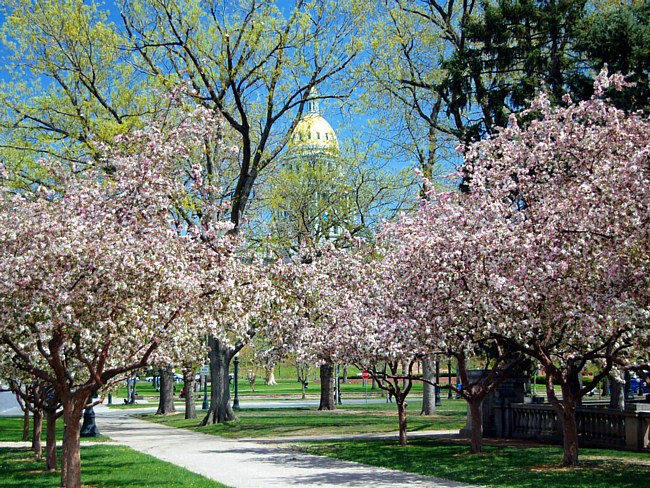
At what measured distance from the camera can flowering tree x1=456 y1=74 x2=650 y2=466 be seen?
12219mm

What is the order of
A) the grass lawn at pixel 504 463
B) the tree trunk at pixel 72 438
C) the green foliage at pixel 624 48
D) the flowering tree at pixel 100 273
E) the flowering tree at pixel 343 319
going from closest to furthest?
1. the flowering tree at pixel 100 273
2. the tree trunk at pixel 72 438
3. the grass lawn at pixel 504 463
4. the flowering tree at pixel 343 319
5. the green foliage at pixel 624 48

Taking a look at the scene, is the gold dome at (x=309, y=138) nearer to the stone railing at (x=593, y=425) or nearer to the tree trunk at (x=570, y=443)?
the stone railing at (x=593, y=425)

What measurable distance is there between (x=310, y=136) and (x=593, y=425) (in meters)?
19.9

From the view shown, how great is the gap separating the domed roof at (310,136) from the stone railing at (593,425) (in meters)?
13.7

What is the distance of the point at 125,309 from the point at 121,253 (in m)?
1.01

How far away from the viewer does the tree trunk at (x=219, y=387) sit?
31.3 m

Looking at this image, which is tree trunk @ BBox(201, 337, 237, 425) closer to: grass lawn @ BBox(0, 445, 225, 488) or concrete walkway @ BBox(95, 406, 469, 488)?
concrete walkway @ BBox(95, 406, 469, 488)

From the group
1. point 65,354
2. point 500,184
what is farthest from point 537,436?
point 65,354

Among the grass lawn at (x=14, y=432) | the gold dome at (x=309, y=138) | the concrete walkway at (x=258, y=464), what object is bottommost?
the grass lawn at (x=14, y=432)

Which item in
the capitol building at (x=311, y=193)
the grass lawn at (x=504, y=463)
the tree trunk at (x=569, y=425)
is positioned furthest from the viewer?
the capitol building at (x=311, y=193)

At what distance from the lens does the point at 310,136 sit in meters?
36.0

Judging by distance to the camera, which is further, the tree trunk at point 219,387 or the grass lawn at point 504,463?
the tree trunk at point 219,387

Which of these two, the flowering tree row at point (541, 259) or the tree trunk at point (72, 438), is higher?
the flowering tree row at point (541, 259)

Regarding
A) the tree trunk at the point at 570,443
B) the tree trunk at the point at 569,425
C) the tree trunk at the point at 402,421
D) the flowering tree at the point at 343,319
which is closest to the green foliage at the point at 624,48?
the flowering tree at the point at 343,319
